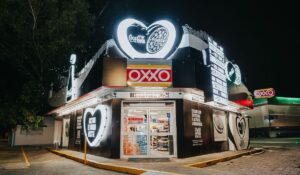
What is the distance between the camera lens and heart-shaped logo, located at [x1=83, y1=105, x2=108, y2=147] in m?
12.1

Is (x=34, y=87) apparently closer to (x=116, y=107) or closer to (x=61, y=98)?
(x=61, y=98)

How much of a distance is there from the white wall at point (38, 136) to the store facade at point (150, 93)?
15363 mm

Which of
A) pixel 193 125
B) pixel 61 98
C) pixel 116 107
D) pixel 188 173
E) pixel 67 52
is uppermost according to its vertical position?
pixel 67 52

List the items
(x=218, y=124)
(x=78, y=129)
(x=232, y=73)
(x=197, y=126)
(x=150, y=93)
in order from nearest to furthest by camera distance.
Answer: (x=150, y=93) → (x=197, y=126) → (x=218, y=124) → (x=78, y=129) → (x=232, y=73)

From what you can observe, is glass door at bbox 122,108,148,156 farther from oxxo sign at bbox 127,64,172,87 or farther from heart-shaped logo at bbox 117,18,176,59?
heart-shaped logo at bbox 117,18,176,59

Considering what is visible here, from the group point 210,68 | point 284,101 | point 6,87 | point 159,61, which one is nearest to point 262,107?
point 284,101

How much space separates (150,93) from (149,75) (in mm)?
1108

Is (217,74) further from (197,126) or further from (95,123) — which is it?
(95,123)

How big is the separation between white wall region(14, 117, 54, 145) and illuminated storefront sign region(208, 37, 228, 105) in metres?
20.0

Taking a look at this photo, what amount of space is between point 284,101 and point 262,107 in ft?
10.5

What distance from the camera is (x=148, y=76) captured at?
1105 centimetres

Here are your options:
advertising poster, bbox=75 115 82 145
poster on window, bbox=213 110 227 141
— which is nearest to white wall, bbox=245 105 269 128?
poster on window, bbox=213 110 227 141

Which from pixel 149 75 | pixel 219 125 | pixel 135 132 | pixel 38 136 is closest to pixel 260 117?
pixel 219 125

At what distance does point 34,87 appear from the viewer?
62.7 feet
